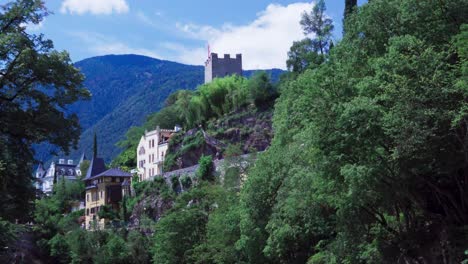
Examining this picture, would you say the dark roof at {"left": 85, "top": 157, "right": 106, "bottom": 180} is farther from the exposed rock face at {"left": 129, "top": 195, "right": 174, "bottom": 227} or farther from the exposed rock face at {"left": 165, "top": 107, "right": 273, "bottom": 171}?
the exposed rock face at {"left": 129, "top": 195, "right": 174, "bottom": 227}

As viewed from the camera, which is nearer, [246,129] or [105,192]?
[246,129]

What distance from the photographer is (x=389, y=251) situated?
23344 mm

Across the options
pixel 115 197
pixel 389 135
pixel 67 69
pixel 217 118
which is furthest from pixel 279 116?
pixel 115 197

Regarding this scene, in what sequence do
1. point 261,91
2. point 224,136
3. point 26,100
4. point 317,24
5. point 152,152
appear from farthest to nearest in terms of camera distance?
point 152,152 → point 261,91 → point 224,136 → point 317,24 → point 26,100

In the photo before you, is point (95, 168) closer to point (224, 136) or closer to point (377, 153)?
point (224, 136)

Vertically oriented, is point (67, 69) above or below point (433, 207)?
above

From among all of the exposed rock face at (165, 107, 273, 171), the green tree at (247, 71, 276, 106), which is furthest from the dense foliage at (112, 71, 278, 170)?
the exposed rock face at (165, 107, 273, 171)

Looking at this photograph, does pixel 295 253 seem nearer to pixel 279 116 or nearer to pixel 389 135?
pixel 279 116

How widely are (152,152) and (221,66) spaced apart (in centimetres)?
3166

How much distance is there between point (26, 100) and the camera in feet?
54.0

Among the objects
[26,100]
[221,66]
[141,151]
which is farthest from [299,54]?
[221,66]

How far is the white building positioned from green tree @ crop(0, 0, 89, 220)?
6825cm

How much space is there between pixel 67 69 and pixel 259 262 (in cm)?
2242

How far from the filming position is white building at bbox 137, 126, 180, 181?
86.8 m
